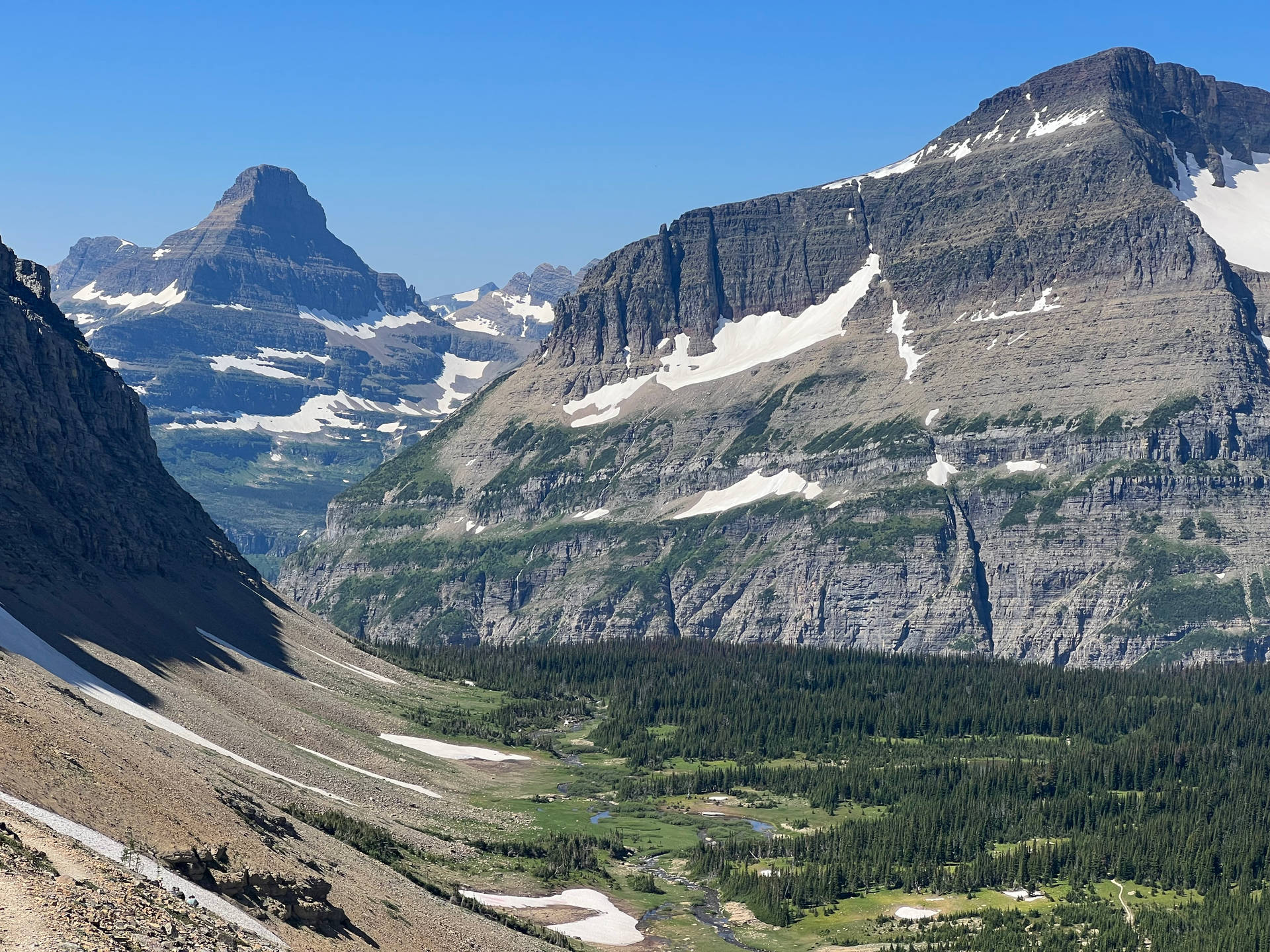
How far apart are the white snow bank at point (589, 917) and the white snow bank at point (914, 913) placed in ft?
91.5

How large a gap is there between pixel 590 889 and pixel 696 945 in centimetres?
2198

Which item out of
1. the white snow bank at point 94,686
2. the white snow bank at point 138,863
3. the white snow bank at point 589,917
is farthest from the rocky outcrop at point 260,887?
the white snow bank at point 94,686

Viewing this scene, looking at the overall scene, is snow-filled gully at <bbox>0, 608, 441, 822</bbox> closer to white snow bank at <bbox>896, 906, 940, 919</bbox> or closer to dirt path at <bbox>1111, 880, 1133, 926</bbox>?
white snow bank at <bbox>896, 906, 940, 919</bbox>

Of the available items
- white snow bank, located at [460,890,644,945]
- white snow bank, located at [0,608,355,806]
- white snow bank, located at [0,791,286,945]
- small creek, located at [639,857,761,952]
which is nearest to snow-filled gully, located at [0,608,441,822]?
white snow bank, located at [0,608,355,806]

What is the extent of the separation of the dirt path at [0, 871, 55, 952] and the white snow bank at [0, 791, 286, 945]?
13770mm

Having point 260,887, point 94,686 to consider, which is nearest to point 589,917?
point 94,686

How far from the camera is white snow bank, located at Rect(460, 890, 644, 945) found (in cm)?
15700

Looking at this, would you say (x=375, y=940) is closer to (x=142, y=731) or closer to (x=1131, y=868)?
(x=142, y=731)

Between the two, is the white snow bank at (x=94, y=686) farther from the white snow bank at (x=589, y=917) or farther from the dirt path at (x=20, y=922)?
the dirt path at (x=20, y=922)

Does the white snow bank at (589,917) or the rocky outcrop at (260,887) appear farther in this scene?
the white snow bank at (589,917)

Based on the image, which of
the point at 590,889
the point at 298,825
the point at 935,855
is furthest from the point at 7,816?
the point at 935,855

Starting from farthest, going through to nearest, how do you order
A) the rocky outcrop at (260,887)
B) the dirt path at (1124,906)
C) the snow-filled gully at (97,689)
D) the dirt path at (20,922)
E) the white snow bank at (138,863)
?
the snow-filled gully at (97,689), the dirt path at (1124,906), the rocky outcrop at (260,887), the white snow bank at (138,863), the dirt path at (20,922)

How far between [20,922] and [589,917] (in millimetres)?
99070

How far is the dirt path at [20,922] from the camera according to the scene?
70.4 m
